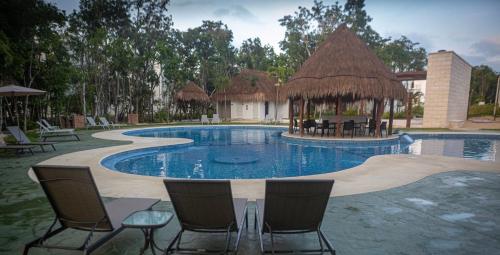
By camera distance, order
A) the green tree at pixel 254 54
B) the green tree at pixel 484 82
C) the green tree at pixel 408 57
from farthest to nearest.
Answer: the green tree at pixel 484 82 < the green tree at pixel 408 57 < the green tree at pixel 254 54

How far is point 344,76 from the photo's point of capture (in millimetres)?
12906

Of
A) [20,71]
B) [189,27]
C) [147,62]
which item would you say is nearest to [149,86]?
[147,62]

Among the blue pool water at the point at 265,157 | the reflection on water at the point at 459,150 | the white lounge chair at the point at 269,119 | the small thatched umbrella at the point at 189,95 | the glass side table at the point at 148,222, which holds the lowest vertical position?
the blue pool water at the point at 265,157

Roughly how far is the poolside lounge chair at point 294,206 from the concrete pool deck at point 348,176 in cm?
179

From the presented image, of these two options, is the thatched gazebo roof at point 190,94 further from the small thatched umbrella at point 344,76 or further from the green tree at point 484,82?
the green tree at point 484,82

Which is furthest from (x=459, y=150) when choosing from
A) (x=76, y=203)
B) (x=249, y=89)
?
(x=249, y=89)

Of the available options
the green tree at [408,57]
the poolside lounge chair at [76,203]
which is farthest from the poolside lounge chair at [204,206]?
the green tree at [408,57]

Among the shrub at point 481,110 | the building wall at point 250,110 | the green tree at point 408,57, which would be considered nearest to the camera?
the building wall at point 250,110

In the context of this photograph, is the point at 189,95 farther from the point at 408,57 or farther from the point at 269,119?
the point at 408,57

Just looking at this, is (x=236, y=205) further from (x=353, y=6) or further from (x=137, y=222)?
(x=353, y=6)

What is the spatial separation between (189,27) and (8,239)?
1215 inches

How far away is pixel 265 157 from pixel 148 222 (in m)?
7.47

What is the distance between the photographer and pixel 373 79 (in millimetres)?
12805

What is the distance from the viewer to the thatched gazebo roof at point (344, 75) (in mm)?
12703
